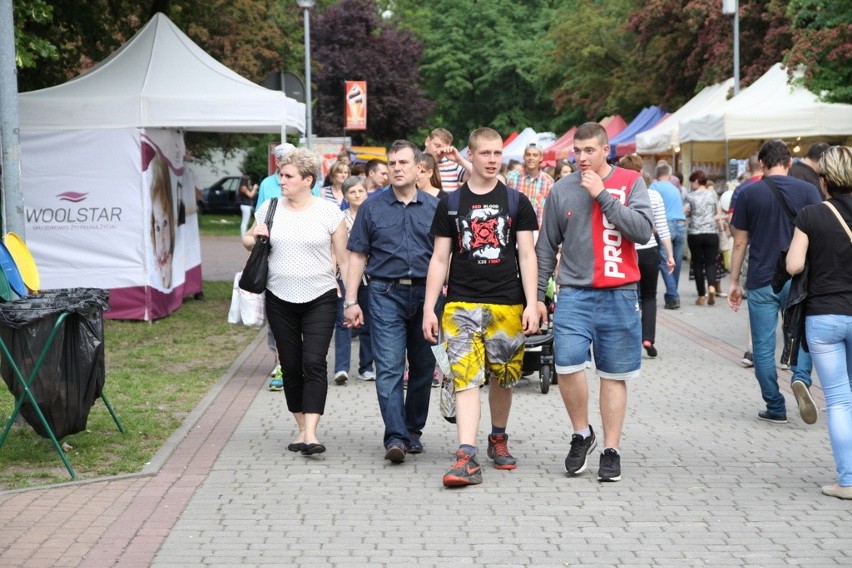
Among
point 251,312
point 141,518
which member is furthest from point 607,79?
point 141,518

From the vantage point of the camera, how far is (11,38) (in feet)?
28.1

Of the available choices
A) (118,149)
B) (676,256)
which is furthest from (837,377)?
(676,256)

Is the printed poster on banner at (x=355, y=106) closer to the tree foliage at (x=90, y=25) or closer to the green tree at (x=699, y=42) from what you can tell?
the green tree at (x=699, y=42)

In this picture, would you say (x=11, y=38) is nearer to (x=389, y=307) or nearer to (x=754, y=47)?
(x=389, y=307)

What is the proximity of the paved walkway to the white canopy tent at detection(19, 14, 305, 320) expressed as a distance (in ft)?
18.3

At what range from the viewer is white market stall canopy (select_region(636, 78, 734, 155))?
25866mm

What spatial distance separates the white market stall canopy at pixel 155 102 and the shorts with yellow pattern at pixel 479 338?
735 cm

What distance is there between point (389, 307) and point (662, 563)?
8.72 feet

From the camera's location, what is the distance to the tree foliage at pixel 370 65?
201ft

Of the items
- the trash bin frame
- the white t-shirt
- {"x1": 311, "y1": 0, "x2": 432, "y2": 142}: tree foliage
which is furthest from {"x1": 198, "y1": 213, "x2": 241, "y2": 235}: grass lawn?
the trash bin frame

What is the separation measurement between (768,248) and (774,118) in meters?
11.8

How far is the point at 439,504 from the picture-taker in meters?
6.49

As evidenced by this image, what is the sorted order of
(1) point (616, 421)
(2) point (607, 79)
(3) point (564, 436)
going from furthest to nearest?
(2) point (607, 79) < (3) point (564, 436) < (1) point (616, 421)

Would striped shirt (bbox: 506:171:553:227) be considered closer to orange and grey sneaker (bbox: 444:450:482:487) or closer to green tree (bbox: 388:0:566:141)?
orange and grey sneaker (bbox: 444:450:482:487)
